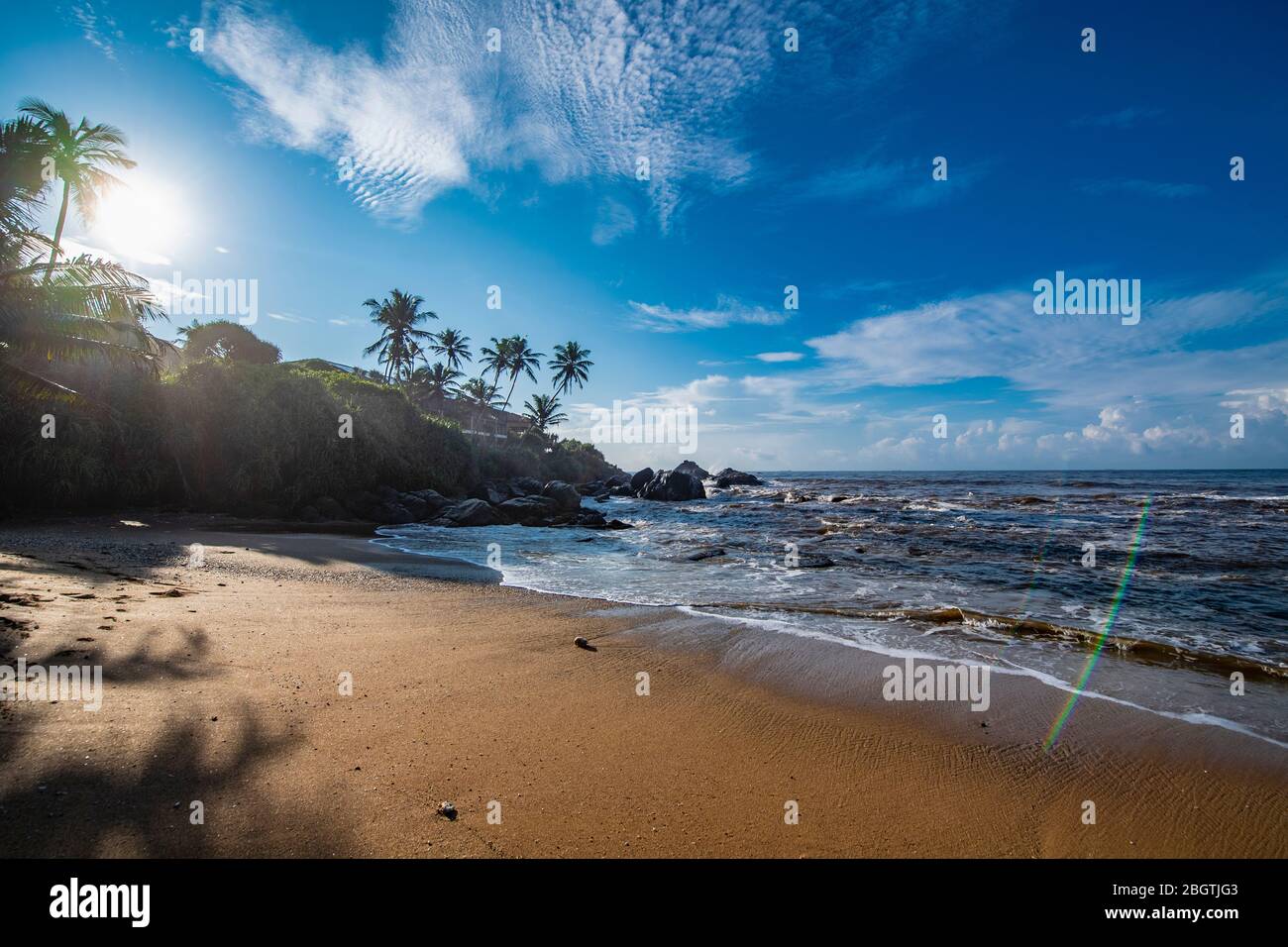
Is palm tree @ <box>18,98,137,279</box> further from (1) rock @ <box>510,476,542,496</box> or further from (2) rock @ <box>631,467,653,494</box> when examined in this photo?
(2) rock @ <box>631,467,653,494</box>

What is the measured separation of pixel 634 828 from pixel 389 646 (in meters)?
4.29

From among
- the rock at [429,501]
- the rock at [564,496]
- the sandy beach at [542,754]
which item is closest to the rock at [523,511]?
the rock at [564,496]

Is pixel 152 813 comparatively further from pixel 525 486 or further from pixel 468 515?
pixel 525 486

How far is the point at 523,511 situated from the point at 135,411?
610 inches

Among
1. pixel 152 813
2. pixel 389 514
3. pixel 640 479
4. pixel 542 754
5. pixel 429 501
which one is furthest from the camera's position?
pixel 640 479

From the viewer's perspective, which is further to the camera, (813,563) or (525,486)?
(525,486)

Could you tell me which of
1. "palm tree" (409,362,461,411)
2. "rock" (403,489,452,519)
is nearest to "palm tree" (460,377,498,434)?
"palm tree" (409,362,461,411)

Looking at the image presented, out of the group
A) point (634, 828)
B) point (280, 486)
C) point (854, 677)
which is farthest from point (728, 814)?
point (280, 486)

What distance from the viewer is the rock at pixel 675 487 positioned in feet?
153

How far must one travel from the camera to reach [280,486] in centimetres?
2191

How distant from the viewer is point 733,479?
72500 millimetres

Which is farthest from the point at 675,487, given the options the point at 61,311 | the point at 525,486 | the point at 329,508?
the point at 61,311

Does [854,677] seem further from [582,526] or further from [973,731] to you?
[582,526]

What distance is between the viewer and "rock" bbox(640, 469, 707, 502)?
46.7m
